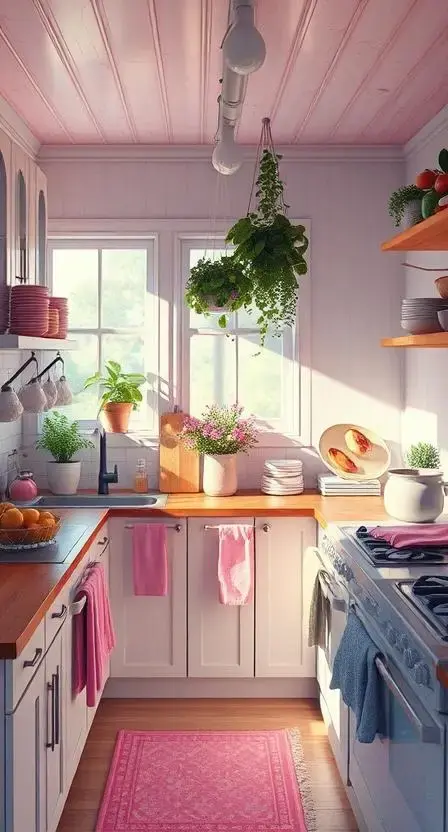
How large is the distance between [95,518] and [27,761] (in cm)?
146

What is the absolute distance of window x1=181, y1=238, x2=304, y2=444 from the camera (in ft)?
15.2

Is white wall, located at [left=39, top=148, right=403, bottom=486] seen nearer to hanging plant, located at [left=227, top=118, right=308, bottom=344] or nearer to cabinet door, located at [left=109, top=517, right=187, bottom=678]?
hanging plant, located at [left=227, top=118, right=308, bottom=344]

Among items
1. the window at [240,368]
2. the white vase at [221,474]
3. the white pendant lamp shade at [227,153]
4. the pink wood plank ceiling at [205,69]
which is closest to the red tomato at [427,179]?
the pink wood plank ceiling at [205,69]

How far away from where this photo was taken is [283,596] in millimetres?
4070

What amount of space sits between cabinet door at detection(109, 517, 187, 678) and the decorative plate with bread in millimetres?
877

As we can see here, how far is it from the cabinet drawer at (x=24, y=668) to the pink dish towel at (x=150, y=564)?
1.47 m

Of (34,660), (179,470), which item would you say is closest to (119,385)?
(179,470)

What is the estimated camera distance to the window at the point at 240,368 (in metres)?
4.63

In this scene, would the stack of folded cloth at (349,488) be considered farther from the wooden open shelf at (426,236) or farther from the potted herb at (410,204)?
the potted herb at (410,204)

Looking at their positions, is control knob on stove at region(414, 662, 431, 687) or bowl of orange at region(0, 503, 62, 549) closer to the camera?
control knob on stove at region(414, 662, 431, 687)

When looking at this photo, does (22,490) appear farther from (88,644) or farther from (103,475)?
(88,644)

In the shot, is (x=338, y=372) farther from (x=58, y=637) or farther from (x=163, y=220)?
(x=58, y=637)

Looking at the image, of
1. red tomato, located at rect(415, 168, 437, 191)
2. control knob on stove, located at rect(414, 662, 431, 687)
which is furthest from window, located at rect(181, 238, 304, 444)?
control knob on stove, located at rect(414, 662, 431, 687)

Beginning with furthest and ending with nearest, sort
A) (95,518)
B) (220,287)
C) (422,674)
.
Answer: (220,287) → (95,518) → (422,674)
